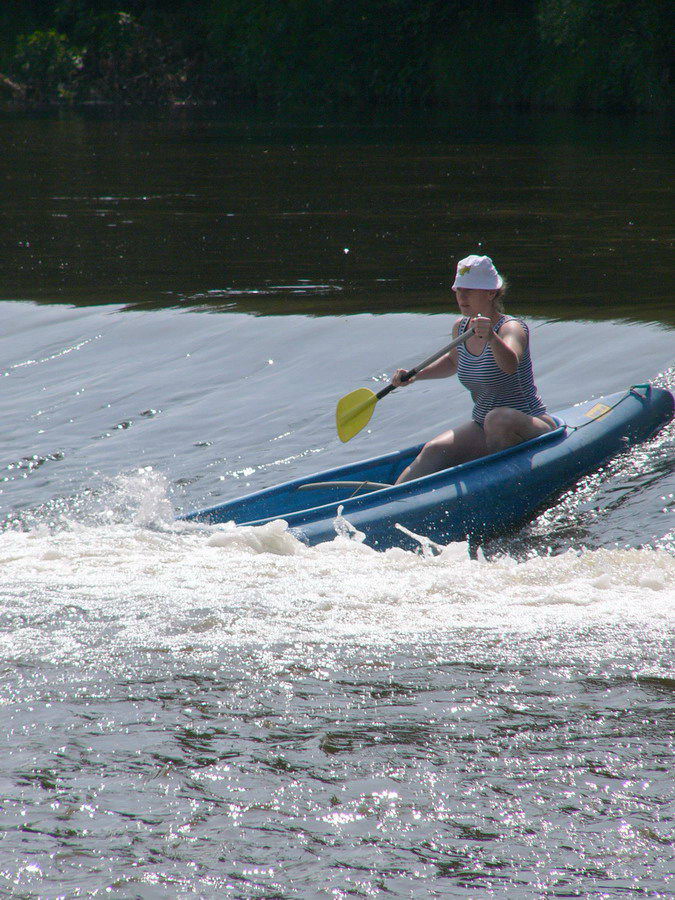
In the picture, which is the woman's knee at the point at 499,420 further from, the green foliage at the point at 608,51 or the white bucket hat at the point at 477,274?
the green foliage at the point at 608,51

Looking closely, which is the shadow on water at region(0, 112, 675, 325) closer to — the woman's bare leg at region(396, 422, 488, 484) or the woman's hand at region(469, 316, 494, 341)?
the woman's bare leg at region(396, 422, 488, 484)

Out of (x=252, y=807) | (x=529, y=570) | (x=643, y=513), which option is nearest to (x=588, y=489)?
(x=643, y=513)

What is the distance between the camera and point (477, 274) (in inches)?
212

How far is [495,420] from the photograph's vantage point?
5.71 meters

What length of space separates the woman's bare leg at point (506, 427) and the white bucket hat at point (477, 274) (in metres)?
0.67

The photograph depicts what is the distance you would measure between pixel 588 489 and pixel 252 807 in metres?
3.36

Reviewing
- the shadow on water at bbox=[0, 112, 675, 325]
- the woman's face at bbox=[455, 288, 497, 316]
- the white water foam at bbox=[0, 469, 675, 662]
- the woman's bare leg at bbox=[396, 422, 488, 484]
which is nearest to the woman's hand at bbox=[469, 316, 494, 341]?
the woman's face at bbox=[455, 288, 497, 316]

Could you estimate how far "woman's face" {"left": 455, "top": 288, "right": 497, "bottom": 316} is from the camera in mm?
5434

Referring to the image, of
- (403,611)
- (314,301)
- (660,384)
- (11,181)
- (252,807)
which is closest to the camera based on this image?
(252,807)

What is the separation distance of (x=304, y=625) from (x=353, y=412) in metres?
2.29

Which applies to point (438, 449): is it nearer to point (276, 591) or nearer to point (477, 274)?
point (477, 274)

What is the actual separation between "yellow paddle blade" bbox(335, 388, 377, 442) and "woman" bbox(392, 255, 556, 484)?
1.90 ft

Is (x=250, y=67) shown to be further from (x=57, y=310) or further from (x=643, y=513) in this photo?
(x=643, y=513)

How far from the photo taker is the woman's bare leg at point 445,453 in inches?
228
